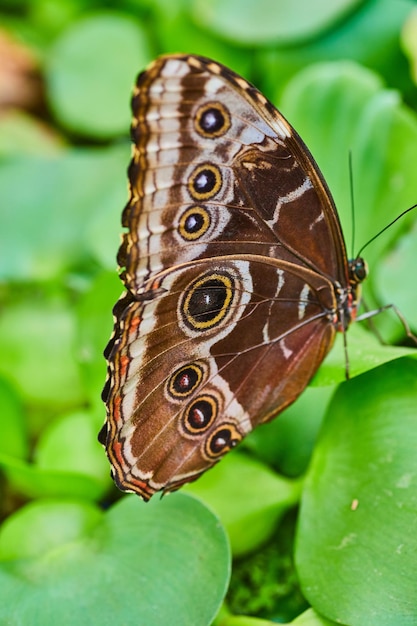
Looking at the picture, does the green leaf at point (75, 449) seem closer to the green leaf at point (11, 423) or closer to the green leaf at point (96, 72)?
the green leaf at point (11, 423)

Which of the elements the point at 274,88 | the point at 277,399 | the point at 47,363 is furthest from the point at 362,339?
the point at 274,88

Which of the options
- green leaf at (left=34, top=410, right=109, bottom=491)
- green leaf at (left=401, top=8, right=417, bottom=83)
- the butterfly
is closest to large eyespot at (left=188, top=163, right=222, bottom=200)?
the butterfly

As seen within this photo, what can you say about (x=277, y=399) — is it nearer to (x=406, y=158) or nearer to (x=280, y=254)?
(x=280, y=254)

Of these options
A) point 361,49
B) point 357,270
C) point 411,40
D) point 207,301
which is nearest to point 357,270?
point 357,270

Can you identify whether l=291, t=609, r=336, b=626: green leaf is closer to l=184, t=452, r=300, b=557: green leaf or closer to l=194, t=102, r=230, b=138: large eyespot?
l=184, t=452, r=300, b=557: green leaf

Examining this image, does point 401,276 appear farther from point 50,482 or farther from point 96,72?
point 96,72

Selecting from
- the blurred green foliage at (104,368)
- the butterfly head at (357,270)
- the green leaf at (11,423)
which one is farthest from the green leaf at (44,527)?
the butterfly head at (357,270)
